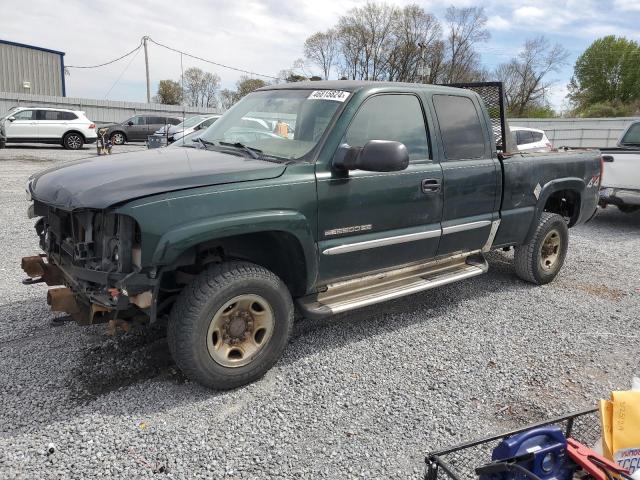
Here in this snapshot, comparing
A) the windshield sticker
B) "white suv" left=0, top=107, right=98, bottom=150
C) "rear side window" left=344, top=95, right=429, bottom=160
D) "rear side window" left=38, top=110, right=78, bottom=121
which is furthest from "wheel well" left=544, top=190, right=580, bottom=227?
"rear side window" left=38, top=110, right=78, bottom=121

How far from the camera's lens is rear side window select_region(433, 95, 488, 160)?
13.8ft

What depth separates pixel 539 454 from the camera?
85.2 inches

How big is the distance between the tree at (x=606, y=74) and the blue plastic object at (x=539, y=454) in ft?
200

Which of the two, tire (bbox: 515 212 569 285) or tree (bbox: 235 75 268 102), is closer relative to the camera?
tire (bbox: 515 212 569 285)

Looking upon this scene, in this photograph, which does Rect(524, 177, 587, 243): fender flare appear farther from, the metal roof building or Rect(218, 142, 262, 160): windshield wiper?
the metal roof building

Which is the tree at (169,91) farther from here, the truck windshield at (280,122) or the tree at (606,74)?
the truck windshield at (280,122)

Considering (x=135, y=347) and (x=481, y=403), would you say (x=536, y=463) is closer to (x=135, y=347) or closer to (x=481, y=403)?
(x=481, y=403)

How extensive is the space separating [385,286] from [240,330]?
1.27 meters

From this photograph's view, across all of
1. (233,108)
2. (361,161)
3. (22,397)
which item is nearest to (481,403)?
(361,161)

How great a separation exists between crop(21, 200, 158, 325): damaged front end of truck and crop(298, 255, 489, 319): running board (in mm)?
1131

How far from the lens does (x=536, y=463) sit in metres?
2.16

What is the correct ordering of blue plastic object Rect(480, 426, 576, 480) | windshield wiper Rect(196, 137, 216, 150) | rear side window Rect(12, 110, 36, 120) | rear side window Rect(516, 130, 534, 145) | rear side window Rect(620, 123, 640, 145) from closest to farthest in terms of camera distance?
blue plastic object Rect(480, 426, 576, 480), windshield wiper Rect(196, 137, 216, 150), rear side window Rect(620, 123, 640, 145), rear side window Rect(516, 130, 534, 145), rear side window Rect(12, 110, 36, 120)

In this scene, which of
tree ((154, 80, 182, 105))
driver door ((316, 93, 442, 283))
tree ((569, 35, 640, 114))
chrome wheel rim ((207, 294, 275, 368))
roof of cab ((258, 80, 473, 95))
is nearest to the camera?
chrome wheel rim ((207, 294, 275, 368))

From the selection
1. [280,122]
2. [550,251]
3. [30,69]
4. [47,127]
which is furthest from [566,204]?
[30,69]
